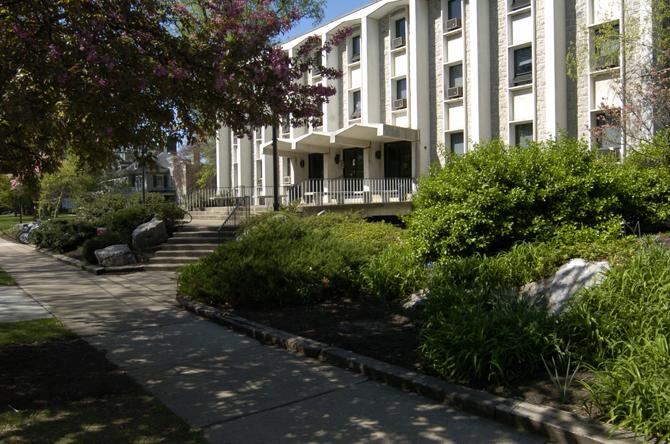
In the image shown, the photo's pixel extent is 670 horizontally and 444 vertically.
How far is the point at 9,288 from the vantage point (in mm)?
12344

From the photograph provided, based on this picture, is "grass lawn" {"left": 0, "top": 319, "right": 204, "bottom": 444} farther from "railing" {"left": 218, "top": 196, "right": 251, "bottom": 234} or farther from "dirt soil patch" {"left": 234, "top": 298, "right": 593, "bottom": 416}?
"railing" {"left": 218, "top": 196, "right": 251, "bottom": 234}

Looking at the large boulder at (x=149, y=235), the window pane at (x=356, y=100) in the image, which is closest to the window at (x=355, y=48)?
the window pane at (x=356, y=100)

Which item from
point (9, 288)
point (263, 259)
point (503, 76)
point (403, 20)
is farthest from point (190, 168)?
point (263, 259)

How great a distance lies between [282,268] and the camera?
29.9 feet

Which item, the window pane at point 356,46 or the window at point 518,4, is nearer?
the window at point 518,4

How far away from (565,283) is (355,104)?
73.6 feet

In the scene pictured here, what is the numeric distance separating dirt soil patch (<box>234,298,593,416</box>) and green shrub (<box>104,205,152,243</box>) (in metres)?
10.9

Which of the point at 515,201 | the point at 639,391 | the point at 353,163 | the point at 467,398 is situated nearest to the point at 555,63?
the point at 353,163

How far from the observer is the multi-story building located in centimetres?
1939

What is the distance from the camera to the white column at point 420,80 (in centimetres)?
2409

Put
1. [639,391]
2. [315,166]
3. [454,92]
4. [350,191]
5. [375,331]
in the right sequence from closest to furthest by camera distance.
Answer: [639,391] → [375,331] → [350,191] → [454,92] → [315,166]

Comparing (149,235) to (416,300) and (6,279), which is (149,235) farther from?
(416,300)

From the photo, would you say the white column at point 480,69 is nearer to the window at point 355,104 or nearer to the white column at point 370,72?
the white column at point 370,72

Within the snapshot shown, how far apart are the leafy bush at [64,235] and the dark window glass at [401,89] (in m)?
13.9
